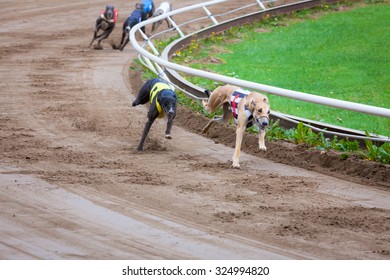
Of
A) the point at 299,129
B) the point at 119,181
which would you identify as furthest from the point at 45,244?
the point at 299,129

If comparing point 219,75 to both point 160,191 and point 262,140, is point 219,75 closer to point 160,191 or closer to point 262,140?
point 262,140

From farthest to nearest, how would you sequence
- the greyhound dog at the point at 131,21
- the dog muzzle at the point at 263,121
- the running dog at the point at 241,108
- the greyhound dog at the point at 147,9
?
the greyhound dog at the point at 147,9 < the greyhound dog at the point at 131,21 < the running dog at the point at 241,108 < the dog muzzle at the point at 263,121

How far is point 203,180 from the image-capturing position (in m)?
9.20

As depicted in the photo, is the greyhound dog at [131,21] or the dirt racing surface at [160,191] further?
the greyhound dog at [131,21]

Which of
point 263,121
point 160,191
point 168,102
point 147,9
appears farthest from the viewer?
point 147,9

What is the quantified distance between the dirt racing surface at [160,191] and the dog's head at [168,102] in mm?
514

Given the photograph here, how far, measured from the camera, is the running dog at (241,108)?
9.59 meters

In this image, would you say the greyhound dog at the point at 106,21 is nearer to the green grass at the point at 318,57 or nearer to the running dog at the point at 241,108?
the green grass at the point at 318,57

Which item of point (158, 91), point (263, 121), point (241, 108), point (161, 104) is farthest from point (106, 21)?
point (263, 121)

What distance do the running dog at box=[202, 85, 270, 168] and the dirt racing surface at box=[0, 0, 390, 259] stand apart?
0.34 m

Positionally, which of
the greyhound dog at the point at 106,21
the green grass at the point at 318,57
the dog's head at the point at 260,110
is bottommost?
the green grass at the point at 318,57

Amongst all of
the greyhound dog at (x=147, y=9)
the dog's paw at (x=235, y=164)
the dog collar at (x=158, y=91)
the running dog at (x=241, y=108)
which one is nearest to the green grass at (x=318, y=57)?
the greyhound dog at (x=147, y=9)

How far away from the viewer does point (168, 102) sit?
1060 centimetres

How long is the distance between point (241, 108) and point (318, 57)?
8397 millimetres
